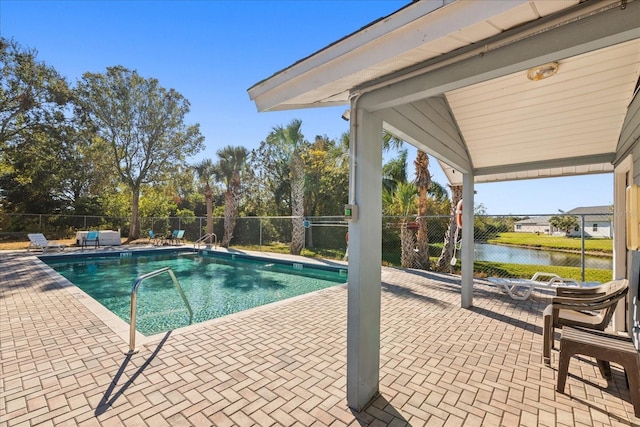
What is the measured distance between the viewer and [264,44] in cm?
885

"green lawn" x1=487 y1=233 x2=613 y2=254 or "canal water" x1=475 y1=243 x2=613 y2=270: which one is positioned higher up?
"green lawn" x1=487 y1=233 x2=613 y2=254

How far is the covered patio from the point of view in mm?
1470

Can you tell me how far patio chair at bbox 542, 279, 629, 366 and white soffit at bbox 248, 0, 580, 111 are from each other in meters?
2.93

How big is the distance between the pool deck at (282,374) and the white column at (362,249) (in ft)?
0.85

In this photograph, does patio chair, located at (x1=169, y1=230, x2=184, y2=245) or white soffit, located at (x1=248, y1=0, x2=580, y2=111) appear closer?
white soffit, located at (x1=248, y1=0, x2=580, y2=111)

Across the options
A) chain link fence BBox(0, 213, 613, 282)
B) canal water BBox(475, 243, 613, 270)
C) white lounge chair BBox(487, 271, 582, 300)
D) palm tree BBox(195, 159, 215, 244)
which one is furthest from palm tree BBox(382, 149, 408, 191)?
palm tree BBox(195, 159, 215, 244)

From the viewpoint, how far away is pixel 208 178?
15.9m

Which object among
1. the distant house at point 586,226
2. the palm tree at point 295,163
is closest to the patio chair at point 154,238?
the palm tree at point 295,163

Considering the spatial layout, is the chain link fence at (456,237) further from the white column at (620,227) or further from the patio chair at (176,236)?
the patio chair at (176,236)

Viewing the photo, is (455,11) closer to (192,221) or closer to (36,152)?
(192,221)

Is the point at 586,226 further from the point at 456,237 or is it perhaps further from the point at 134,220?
the point at 134,220

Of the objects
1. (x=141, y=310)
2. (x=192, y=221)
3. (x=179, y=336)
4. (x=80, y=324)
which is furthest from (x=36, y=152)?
(x=179, y=336)

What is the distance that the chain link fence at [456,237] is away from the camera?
7.29m

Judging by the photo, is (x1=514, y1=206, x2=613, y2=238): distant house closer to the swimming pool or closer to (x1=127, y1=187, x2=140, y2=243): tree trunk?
the swimming pool
